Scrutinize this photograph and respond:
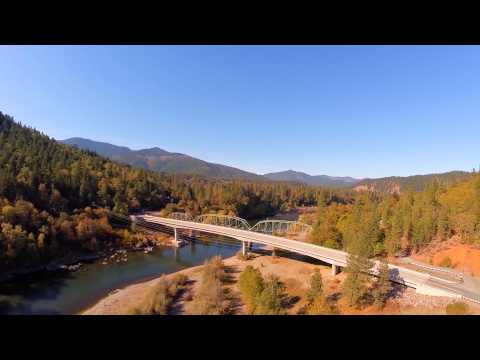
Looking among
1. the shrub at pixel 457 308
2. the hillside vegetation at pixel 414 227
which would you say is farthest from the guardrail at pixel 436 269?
the shrub at pixel 457 308

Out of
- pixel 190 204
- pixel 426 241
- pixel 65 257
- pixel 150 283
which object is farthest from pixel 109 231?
pixel 426 241

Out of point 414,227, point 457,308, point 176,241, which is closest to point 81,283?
point 176,241

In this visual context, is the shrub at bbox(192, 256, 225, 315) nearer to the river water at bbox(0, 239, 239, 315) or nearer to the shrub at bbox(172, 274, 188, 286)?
the shrub at bbox(172, 274, 188, 286)

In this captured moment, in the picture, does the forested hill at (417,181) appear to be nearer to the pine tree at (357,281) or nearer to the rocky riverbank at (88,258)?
the pine tree at (357,281)

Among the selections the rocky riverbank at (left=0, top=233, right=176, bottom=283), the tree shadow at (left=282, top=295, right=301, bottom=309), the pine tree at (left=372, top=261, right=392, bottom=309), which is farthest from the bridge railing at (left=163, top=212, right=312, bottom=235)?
the pine tree at (left=372, top=261, right=392, bottom=309)

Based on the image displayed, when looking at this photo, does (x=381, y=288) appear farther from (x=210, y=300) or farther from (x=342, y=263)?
(x=210, y=300)

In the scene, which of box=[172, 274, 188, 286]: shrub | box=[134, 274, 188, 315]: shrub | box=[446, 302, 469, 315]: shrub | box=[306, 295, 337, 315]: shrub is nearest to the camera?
box=[446, 302, 469, 315]: shrub
